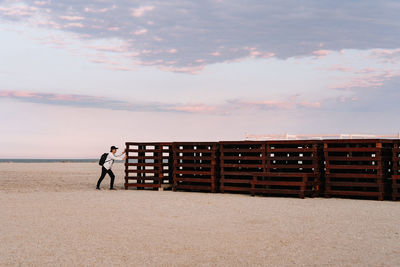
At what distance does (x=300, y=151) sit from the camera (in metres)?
17.5

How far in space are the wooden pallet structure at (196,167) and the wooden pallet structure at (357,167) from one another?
15.3ft

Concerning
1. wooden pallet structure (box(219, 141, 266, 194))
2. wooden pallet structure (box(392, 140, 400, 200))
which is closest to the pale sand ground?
wooden pallet structure (box(392, 140, 400, 200))

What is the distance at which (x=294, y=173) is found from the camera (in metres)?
17.5

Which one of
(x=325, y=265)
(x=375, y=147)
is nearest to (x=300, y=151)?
(x=375, y=147)

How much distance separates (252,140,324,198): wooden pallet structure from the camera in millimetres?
17344

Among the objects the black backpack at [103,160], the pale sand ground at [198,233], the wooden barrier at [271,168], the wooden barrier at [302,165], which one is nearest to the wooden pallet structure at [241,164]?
the wooden barrier at [271,168]

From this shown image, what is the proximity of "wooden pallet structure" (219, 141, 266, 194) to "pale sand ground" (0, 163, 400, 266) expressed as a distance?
121 inches

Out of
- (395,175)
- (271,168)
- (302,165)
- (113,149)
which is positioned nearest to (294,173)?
(302,165)

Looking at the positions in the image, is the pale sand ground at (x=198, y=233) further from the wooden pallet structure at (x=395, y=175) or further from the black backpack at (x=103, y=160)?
the black backpack at (x=103, y=160)

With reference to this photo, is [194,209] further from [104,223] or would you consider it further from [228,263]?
[228,263]

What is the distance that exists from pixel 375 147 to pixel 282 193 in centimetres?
384

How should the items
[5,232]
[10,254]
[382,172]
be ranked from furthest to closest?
[382,172], [5,232], [10,254]

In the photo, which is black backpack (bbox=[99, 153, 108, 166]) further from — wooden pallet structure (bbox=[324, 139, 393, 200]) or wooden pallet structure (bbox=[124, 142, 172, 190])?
wooden pallet structure (bbox=[324, 139, 393, 200])

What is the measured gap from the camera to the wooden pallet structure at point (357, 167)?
54.8ft
